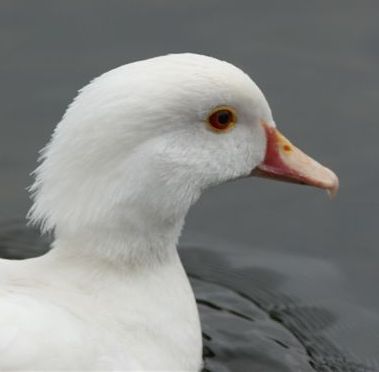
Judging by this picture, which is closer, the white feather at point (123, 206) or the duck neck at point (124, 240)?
the white feather at point (123, 206)

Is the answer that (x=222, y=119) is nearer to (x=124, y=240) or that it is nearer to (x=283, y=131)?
(x=124, y=240)

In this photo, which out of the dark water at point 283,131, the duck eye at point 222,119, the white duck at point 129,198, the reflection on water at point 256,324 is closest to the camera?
the white duck at point 129,198

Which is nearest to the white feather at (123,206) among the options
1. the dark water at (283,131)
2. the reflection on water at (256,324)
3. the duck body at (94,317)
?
the duck body at (94,317)

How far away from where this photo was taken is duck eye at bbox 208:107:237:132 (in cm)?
602

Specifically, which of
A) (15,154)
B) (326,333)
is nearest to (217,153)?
(326,333)

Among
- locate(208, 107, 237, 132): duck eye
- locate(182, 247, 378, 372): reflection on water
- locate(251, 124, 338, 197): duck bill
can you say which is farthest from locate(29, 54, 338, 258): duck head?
locate(182, 247, 378, 372): reflection on water

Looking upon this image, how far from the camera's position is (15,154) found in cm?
851

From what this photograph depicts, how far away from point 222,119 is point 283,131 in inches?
99.8

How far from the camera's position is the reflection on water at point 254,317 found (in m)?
7.38

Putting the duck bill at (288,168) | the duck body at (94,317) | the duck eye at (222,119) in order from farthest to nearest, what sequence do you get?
1. the duck bill at (288,168)
2. the duck eye at (222,119)
3. the duck body at (94,317)

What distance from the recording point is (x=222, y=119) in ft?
19.9

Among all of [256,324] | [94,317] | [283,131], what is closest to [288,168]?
[94,317]

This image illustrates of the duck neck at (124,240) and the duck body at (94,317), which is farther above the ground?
the duck neck at (124,240)

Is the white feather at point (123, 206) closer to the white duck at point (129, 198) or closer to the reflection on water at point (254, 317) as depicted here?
the white duck at point (129, 198)
